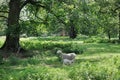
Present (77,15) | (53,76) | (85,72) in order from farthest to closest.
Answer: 1. (77,15)
2. (85,72)
3. (53,76)

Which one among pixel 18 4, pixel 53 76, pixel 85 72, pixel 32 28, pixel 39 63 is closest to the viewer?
pixel 53 76

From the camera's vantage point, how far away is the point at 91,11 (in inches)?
774

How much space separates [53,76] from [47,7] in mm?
12786

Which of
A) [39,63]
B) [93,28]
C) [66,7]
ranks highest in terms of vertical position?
→ [66,7]

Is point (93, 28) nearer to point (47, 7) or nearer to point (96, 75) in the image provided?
point (47, 7)

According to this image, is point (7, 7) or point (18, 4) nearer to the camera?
point (18, 4)

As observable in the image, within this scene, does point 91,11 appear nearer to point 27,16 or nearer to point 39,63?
point 39,63

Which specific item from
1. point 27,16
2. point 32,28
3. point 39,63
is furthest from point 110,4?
point 39,63

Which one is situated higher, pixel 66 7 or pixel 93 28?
pixel 66 7

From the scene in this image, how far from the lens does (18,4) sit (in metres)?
23.1

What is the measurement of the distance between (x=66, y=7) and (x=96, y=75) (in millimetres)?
10119

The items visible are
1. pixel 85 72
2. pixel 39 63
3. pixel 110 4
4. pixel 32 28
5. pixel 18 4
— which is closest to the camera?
pixel 85 72

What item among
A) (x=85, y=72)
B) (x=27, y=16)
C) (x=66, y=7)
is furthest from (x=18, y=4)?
(x=85, y=72)

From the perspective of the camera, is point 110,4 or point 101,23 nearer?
point 101,23
